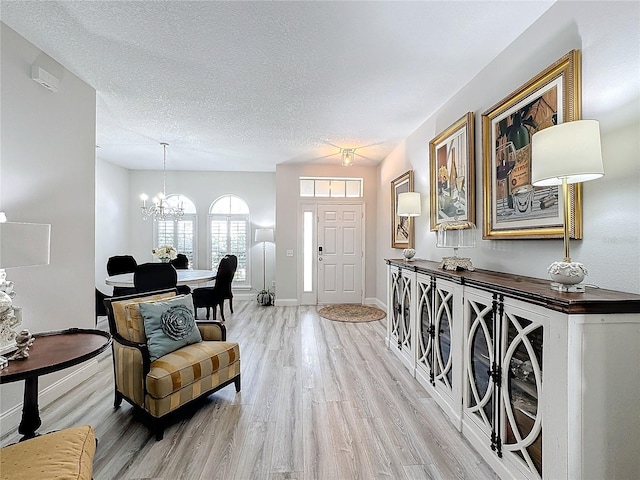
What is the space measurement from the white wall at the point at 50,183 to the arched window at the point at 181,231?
3823 millimetres

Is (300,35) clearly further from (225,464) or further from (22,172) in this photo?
(225,464)

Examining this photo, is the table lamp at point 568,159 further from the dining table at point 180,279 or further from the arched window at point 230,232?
the arched window at point 230,232

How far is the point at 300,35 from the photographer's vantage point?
2.19 m

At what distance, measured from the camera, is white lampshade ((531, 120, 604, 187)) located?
134 cm

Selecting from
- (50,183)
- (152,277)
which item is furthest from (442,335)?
(50,183)

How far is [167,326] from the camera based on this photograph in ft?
7.52

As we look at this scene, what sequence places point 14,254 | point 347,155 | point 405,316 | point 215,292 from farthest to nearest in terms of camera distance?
point 347,155 → point 215,292 → point 405,316 → point 14,254

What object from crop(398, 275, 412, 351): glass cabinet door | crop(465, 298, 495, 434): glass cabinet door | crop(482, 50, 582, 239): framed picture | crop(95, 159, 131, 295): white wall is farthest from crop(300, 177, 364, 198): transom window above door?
crop(465, 298, 495, 434): glass cabinet door

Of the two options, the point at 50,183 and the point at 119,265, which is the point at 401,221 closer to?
the point at 50,183

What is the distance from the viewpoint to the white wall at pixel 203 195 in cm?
665

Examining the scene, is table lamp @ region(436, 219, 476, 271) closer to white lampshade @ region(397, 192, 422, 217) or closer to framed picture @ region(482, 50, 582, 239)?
framed picture @ region(482, 50, 582, 239)

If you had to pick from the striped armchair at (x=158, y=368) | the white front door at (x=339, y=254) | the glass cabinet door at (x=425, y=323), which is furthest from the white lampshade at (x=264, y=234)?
the glass cabinet door at (x=425, y=323)

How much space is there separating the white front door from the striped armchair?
3.63m

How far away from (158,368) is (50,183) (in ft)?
5.81
